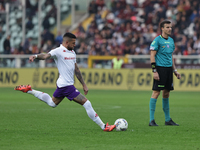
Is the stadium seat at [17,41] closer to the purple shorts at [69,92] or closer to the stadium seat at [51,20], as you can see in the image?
the stadium seat at [51,20]

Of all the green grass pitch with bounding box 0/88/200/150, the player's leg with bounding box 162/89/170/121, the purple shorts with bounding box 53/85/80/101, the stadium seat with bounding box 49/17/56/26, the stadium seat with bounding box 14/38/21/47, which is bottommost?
the green grass pitch with bounding box 0/88/200/150

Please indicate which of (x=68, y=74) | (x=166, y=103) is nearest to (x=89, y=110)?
(x=68, y=74)

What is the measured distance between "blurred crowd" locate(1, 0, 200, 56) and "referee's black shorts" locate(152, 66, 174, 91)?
15085 millimetres

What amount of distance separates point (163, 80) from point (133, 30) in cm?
1861

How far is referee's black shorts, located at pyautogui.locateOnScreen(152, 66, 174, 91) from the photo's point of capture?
30.0 ft

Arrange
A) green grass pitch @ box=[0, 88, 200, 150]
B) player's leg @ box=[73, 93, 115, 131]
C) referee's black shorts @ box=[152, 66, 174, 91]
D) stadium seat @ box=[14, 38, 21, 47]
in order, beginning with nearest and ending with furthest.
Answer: green grass pitch @ box=[0, 88, 200, 150], player's leg @ box=[73, 93, 115, 131], referee's black shorts @ box=[152, 66, 174, 91], stadium seat @ box=[14, 38, 21, 47]

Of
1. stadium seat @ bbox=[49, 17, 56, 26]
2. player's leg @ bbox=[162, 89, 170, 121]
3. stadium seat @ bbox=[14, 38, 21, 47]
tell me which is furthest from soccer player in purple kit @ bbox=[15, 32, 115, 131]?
stadium seat @ bbox=[49, 17, 56, 26]

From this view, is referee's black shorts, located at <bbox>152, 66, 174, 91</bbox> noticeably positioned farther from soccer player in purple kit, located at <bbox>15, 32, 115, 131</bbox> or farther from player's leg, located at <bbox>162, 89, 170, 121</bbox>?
soccer player in purple kit, located at <bbox>15, 32, 115, 131</bbox>

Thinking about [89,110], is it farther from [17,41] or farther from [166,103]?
[17,41]

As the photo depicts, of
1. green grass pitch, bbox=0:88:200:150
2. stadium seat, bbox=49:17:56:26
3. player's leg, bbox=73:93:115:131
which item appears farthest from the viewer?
stadium seat, bbox=49:17:56:26

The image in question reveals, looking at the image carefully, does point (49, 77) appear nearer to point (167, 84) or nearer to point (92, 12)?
point (92, 12)

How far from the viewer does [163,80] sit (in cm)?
917

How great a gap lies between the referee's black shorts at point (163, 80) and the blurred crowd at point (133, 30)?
15085 millimetres

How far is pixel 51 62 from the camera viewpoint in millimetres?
24797
